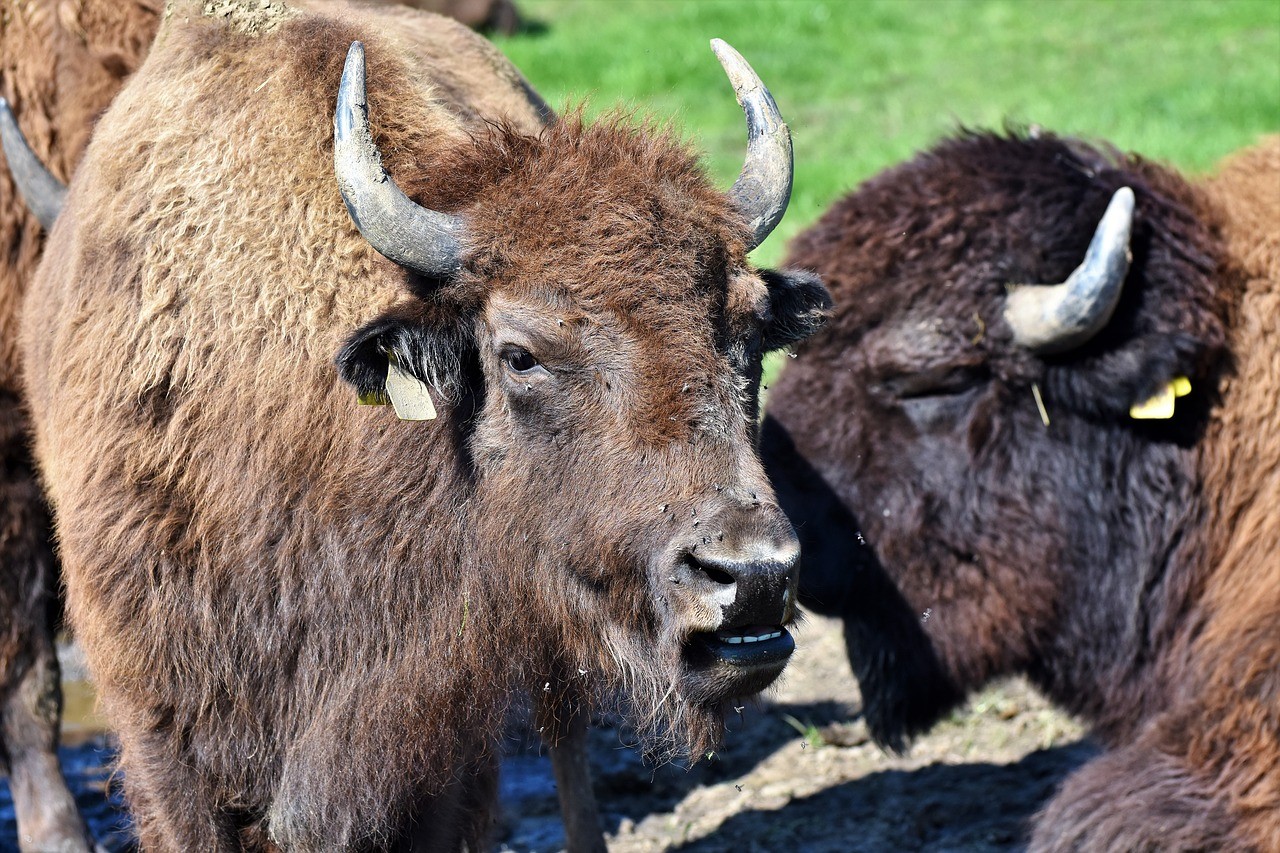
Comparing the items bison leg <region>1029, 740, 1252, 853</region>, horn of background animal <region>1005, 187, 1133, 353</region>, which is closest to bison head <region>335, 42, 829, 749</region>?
horn of background animal <region>1005, 187, 1133, 353</region>

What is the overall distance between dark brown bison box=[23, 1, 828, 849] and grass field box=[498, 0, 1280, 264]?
653cm

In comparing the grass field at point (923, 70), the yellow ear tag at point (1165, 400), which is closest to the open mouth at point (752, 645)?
the yellow ear tag at point (1165, 400)

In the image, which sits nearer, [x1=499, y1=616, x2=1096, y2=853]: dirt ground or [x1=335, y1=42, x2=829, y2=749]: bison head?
Answer: [x1=335, y1=42, x2=829, y2=749]: bison head

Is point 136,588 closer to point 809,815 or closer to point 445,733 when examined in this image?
point 445,733

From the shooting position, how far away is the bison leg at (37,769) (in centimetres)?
536

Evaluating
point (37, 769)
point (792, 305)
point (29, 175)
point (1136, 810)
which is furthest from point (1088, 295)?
point (37, 769)

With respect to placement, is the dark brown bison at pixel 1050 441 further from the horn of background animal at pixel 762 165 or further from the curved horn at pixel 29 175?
the curved horn at pixel 29 175

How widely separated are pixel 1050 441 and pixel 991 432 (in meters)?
0.21

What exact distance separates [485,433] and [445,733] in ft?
2.84

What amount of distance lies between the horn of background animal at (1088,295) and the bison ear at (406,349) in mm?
2204

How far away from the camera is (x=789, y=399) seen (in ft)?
17.3

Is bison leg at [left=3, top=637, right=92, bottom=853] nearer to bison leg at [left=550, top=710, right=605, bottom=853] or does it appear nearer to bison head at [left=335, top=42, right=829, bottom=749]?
bison leg at [left=550, top=710, right=605, bottom=853]

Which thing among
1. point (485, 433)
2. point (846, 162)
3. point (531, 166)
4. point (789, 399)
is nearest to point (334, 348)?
point (485, 433)

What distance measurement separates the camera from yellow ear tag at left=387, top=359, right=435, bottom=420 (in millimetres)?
3426
